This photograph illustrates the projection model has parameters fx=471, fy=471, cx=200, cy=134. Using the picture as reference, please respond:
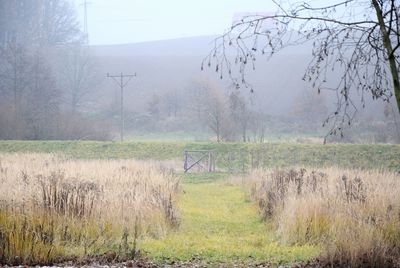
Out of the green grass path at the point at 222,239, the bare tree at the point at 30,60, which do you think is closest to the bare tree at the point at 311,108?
the bare tree at the point at 30,60

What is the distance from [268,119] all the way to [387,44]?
53699mm

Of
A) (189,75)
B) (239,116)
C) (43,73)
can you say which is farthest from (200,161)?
(189,75)

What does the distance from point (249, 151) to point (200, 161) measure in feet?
14.1

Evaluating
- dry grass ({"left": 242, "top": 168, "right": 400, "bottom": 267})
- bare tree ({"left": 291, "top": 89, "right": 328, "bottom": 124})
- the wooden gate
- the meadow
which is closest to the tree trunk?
dry grass ({"left": 242, "top": 168, "right": 400, "bottom": 267})

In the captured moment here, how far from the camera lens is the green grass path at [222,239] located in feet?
25.3

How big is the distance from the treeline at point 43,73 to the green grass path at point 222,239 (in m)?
29.2

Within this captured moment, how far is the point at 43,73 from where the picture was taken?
50.5 meters

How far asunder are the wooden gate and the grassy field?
1155mm

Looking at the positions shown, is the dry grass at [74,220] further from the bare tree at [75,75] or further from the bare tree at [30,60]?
the bare tree at [75,75]

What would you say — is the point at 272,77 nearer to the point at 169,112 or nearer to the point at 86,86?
the point at 169,112

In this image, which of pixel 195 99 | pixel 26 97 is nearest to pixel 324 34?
pixel 26 97

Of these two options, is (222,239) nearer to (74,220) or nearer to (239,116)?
(74,220)

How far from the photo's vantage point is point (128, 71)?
85.4 metres

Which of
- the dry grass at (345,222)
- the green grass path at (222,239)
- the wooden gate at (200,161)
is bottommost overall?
the wooden gate at (200,161)
